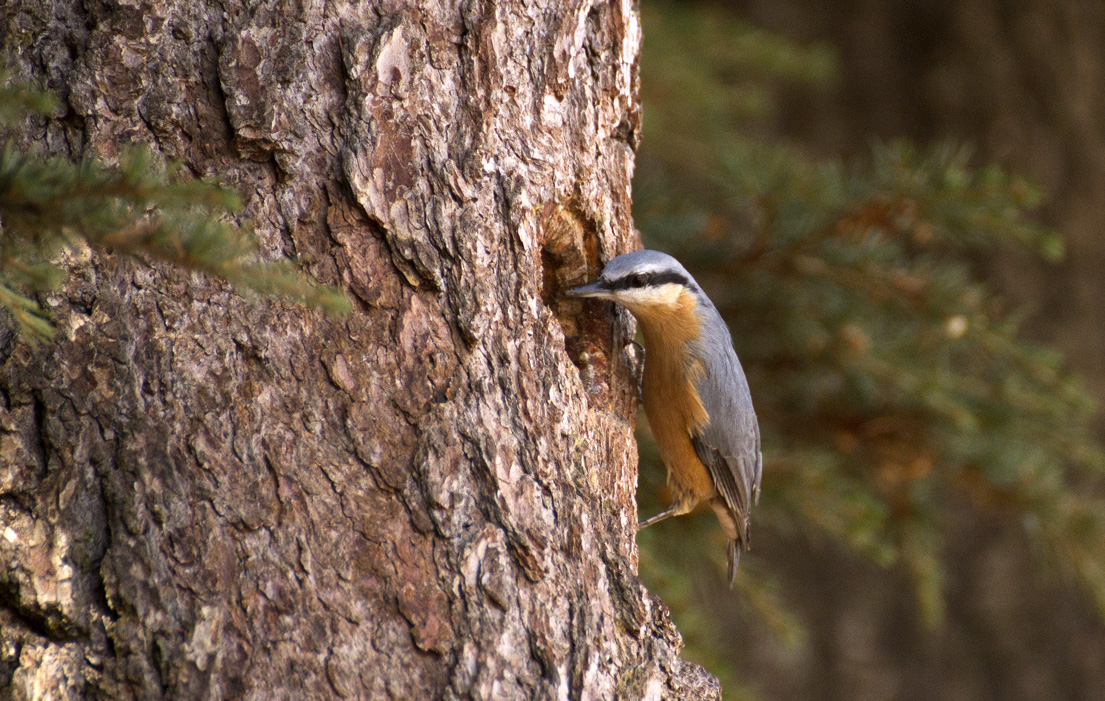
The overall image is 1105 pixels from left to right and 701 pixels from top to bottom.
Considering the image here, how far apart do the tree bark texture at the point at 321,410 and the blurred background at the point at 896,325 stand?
1141 mm

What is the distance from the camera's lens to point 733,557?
3.22 metres

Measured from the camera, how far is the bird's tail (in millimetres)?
3180

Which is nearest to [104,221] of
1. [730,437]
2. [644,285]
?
[644,285]

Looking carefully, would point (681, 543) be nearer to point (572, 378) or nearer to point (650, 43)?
point (572, 378)

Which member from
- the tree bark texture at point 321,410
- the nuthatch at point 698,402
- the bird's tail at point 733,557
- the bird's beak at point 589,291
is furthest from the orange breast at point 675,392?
the tree bark texture at point 321,410

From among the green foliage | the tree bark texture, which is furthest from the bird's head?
the green foliage

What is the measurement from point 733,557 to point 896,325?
1182 mm

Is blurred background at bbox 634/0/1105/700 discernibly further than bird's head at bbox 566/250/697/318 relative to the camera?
Yes

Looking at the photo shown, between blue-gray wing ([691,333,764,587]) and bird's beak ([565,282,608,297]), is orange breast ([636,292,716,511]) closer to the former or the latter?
Result: blue-gray wing ([691,333,764,587])

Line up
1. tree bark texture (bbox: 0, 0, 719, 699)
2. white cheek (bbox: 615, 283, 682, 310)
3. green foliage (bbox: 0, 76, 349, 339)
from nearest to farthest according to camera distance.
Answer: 1. green foliage (bbox: 0, 76, 349, 339)
2. tree bark texture (bbox: 0, 0, 719, 699)
3. white cheek (bbox: 615, 283, 682, 310)

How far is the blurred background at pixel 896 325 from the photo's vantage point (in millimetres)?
3203

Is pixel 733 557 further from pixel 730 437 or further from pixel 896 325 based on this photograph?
pixel 896 325

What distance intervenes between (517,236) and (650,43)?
2361mm

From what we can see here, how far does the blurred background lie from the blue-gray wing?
31 centimetres
